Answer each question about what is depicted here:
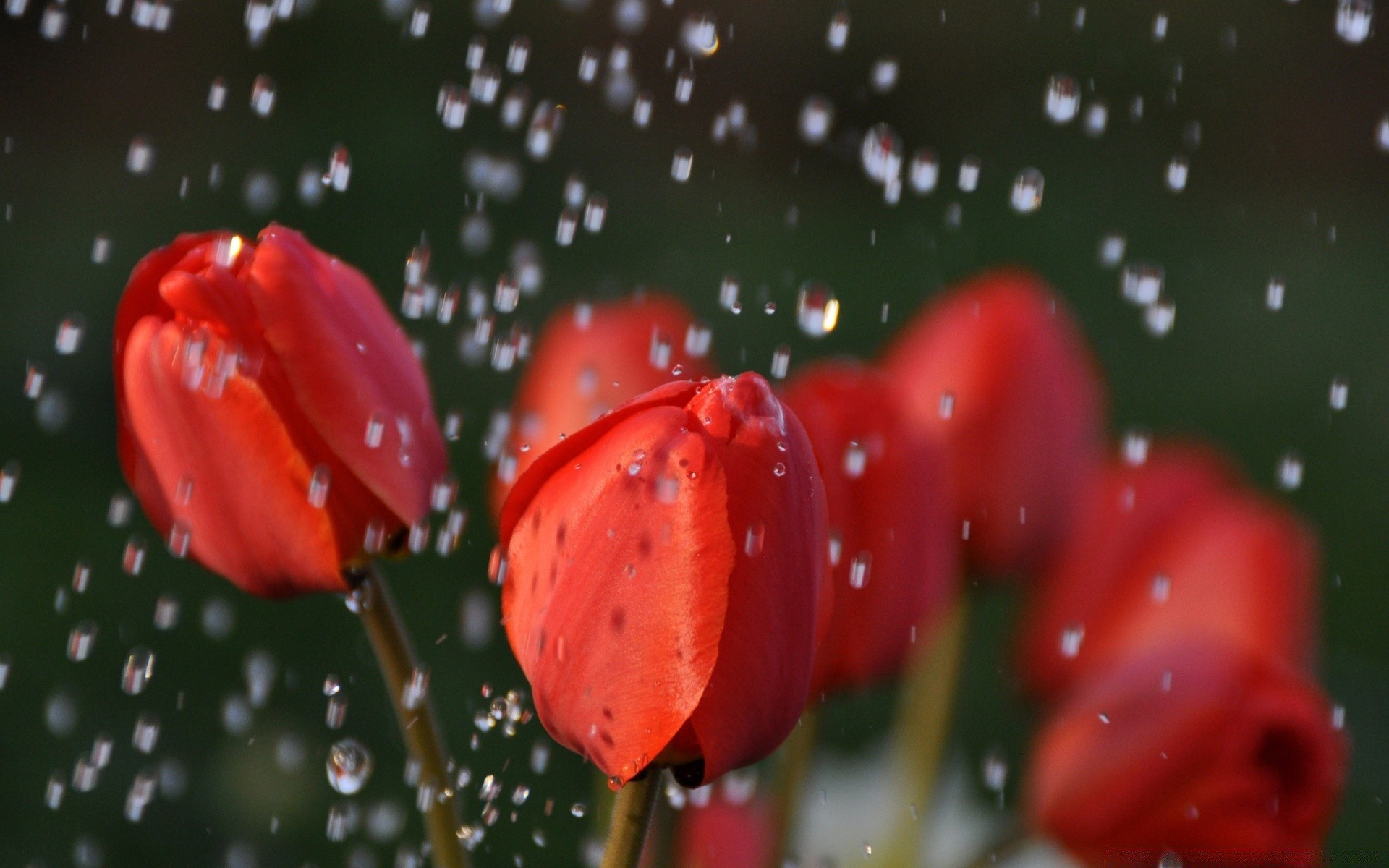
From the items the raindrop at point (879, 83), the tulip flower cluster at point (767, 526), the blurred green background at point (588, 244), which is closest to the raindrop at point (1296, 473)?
the blurred green background at point (588, 244)

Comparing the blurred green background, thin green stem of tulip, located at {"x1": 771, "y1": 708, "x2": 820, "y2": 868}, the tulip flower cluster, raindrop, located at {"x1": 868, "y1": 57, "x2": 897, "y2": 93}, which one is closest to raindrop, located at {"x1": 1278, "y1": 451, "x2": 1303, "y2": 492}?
the blurred green background

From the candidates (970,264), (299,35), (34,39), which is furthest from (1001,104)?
(34,39)

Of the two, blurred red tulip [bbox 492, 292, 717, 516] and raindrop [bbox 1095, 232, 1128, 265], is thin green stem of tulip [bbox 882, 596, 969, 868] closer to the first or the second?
blurred red tulip [bbox 492, 292, 717, 516]

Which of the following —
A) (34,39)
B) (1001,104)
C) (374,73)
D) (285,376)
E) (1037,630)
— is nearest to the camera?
(285,376)

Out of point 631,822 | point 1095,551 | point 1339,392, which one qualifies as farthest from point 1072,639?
point 1339,392

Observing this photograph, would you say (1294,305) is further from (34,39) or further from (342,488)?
(342,488)

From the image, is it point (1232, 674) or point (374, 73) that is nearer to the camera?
point (1232, 674)
